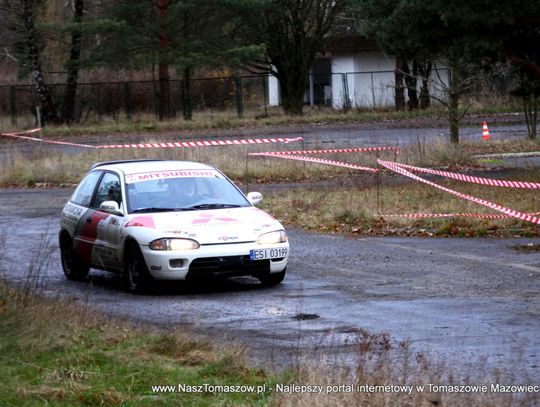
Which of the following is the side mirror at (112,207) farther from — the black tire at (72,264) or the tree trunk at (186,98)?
the tree trunk at (186,98)

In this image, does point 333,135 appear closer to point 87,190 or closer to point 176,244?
point 87,190

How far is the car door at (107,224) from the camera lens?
511 inches

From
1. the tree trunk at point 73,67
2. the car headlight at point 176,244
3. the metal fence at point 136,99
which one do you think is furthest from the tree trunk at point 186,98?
the car headlight at point 176,244

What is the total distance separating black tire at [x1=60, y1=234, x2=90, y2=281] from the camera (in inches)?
548

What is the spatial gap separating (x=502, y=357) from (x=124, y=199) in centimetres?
623

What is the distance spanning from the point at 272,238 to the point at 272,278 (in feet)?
1.73

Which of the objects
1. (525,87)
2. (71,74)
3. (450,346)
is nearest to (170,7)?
(71,74)

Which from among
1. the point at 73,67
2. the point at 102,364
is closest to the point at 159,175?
the point at 102,364

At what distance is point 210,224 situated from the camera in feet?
40.7

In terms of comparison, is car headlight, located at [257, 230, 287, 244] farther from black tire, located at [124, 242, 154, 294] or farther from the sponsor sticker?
the sponsor sticker

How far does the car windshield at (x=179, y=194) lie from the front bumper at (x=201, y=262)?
915 millimetres

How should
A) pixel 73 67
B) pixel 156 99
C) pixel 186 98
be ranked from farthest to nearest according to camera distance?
1. pixel 156 99
2. pixel 186 98
3. pixel 73 67

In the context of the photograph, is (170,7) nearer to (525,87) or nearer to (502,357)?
(525,87)

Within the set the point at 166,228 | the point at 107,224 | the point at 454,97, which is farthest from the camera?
the point at 454,97
